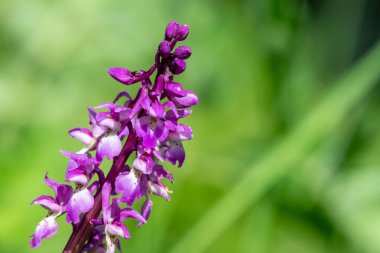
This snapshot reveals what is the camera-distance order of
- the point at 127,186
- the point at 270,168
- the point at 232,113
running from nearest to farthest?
1. the point at 127,186
2. the point at 270,168
3. the point at 232,113

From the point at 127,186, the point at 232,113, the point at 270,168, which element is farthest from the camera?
the point at 232,113

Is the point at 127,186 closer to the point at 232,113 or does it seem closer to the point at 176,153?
the point at 176,153

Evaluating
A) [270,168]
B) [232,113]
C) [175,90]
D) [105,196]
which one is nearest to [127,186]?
[105,196]

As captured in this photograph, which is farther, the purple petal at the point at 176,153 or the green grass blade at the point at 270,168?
the green grass blade at the point at 270,168

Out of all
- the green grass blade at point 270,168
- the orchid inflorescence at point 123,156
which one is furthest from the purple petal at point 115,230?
the green grass blade at point 270,168

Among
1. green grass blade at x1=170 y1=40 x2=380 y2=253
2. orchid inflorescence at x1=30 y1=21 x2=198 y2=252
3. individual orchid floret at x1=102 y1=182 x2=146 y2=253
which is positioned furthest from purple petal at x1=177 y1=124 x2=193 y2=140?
green grass blade at x1=170 y1=40 x2=380 y2=253

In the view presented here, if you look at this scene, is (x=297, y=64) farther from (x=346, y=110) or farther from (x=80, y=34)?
(x=80, y=34)

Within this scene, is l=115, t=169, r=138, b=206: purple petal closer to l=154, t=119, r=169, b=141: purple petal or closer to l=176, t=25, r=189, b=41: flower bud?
l=154, t=119, r=169, b=141: purple petal

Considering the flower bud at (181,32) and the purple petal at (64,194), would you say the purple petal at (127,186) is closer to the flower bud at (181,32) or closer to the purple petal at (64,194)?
the purple petal at (64,194)
